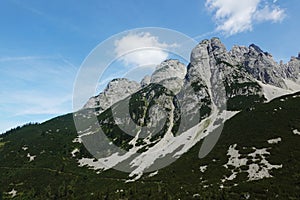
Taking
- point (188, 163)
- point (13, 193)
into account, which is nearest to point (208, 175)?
point (188, 163)

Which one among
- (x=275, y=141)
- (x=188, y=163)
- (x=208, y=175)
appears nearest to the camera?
(x=208, y=175)

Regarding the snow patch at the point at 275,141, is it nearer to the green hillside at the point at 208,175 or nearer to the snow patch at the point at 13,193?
the green hillside at the point at 208,175

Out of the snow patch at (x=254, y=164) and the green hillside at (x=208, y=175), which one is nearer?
the green hillside at (x=208, y=175)

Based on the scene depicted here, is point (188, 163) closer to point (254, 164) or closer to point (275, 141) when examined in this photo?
point (254, 164)

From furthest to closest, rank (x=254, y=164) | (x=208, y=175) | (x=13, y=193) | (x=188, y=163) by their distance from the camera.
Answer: (x=13, y=193), (x=188, y=163), (x=208, y=175), (x=254, y=164)

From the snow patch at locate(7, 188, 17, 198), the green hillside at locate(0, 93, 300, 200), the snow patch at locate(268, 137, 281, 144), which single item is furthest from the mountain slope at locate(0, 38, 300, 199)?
the snow patch at locate(7, 188, 17, 198)

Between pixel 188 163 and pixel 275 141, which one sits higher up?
pixel 188 163

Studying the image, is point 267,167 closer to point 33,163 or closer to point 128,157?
point 128,157

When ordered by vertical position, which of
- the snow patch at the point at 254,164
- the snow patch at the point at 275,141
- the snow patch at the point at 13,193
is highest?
the snow patch at the point at 13,193

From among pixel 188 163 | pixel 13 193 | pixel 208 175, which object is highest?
pixel 13 193

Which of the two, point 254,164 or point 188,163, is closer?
point 254,164

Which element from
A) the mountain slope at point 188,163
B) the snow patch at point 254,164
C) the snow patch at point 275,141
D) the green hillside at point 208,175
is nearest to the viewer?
the green hillside at point 208,175

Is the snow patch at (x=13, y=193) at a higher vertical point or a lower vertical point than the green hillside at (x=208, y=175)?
higher

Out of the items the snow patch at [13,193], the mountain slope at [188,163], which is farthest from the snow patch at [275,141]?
the snow patch at [13,193]
